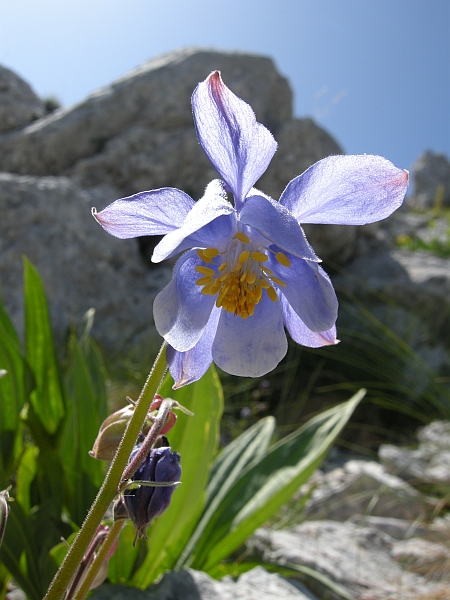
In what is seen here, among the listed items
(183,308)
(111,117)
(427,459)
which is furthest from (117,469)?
(111,117)

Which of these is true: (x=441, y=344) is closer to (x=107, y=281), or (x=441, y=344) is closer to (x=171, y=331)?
(x=107, y=281)

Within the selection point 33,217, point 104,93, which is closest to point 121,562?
point 33,217

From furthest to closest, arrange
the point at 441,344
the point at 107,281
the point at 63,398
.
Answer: the point at 441,344, the point at 107,281, the point at 63,398

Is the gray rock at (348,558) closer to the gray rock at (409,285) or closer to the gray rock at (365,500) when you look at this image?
the gray rock at (365,500)

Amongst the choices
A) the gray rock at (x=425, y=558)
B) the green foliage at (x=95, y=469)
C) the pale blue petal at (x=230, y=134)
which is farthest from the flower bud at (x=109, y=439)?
the gray rock at (x=425, y=558)

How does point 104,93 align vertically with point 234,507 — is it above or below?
above

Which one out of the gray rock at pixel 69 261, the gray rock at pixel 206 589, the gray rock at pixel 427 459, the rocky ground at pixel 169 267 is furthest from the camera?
the gray rock at pixel 69 261

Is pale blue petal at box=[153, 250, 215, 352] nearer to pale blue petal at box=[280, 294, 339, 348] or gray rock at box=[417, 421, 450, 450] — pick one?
pale blue petal at box=[280, 294, 339, 348]
